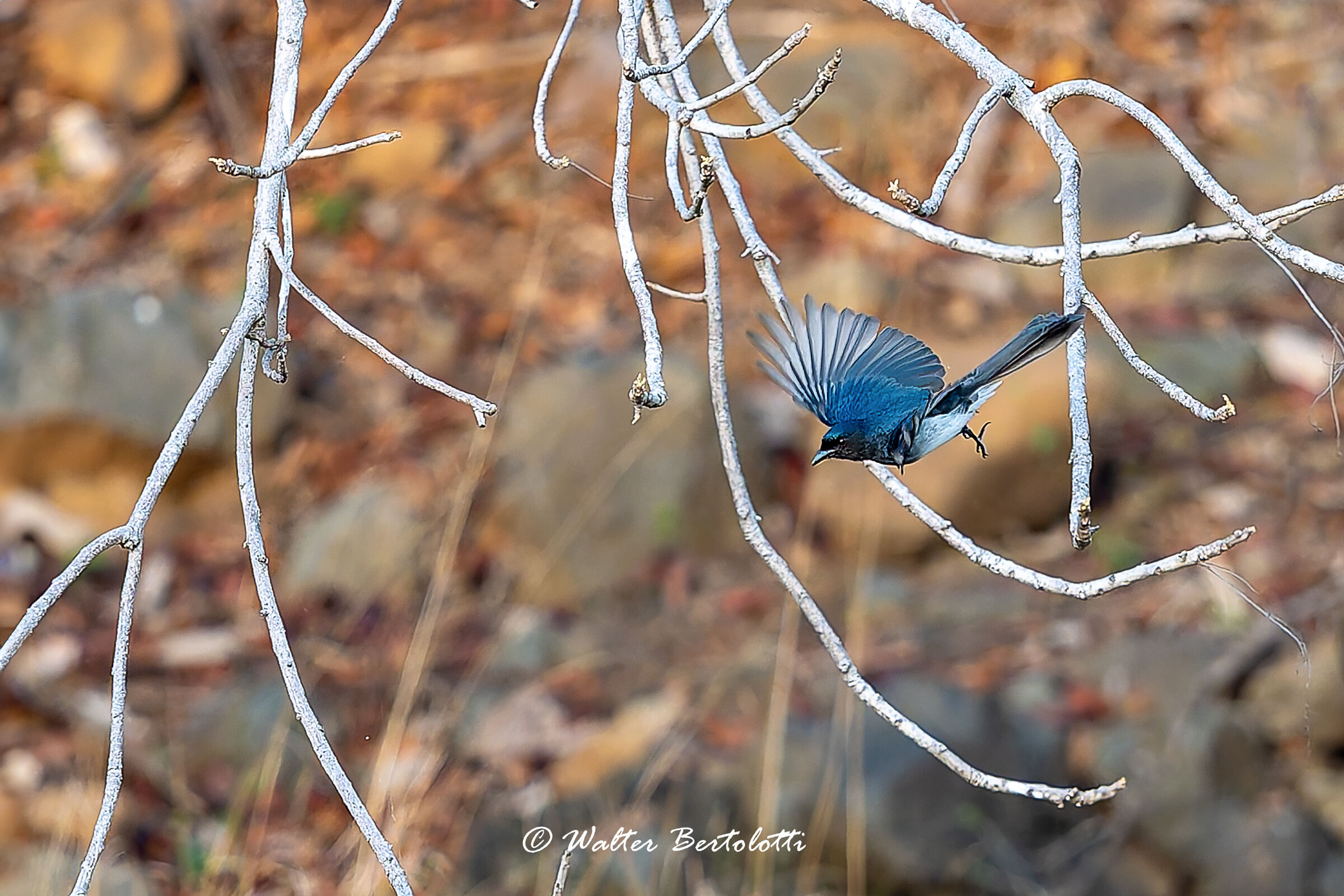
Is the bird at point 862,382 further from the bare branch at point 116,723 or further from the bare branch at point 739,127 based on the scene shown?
the bare branch at point 116,723

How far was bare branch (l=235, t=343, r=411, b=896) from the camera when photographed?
1.39m

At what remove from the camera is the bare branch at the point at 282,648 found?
1.39 meters

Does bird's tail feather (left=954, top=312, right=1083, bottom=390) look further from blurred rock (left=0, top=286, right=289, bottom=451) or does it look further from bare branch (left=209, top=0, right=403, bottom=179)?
blurred rock (left=0, top=286, right=289, bottom=451)

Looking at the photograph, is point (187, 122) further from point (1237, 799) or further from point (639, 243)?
point (1237, 799)

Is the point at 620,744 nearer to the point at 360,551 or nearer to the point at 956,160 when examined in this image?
the point at 360,551

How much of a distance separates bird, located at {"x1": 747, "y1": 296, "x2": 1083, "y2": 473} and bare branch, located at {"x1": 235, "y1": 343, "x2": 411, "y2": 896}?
71 cm

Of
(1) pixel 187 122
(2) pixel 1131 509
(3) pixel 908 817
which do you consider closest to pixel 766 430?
(2) pixel 1131 509

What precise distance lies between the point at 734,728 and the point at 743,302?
7.25ft

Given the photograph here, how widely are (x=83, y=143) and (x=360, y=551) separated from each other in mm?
3510

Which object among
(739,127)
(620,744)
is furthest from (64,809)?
(739,127)

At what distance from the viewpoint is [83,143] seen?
7.21 metres

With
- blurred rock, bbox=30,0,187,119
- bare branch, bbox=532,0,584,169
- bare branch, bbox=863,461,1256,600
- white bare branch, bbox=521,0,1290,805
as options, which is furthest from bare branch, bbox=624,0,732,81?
blurred rock, bbox=30,0,187,119

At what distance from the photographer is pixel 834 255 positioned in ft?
19.9

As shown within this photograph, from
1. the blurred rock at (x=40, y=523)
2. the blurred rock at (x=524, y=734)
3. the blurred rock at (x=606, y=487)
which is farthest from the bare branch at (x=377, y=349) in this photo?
the blurred rock at (x=40, y=523)
